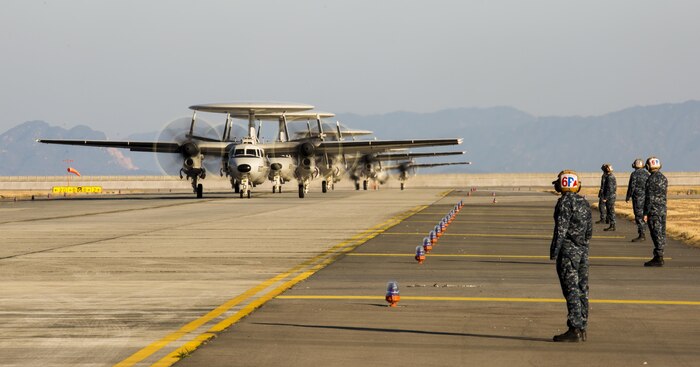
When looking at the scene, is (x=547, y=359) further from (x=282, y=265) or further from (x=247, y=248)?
(x=247, y=248)

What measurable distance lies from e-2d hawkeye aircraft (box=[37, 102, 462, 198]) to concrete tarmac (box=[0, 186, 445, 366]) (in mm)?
23031

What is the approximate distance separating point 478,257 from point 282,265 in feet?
14.2

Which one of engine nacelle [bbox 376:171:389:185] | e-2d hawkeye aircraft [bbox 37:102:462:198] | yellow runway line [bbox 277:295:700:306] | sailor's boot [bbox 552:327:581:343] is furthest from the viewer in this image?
engine nacelle [bbox 376:171:389:185]

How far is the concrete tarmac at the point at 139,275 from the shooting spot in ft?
38.1

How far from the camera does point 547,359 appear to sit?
10633mm

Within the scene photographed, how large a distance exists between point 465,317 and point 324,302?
7.47ft

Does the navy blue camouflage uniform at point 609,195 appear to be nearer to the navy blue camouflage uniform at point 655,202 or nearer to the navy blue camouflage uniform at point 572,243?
the navy blue camouflage uniform at point 655,202

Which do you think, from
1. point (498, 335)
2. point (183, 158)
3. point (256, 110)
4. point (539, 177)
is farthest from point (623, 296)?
point (539, 177)

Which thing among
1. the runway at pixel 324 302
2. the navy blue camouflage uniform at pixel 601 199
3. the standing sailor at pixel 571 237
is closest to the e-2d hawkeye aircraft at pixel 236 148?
the navy blue camouflage uniform at pixel 601 199

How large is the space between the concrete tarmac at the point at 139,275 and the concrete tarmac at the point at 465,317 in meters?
0.64

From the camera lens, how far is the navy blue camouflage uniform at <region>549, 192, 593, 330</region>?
12.1 meters

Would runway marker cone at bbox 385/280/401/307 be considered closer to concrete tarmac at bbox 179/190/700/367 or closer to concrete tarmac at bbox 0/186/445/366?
concrete tarmac at bbox 179/190/700/367

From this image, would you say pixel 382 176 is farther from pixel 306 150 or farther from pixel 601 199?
pixel 601 199

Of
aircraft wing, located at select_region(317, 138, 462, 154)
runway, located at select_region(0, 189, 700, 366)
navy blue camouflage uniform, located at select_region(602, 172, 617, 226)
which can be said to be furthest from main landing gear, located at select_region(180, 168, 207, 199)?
runway, located at select_region(0, 189, 700, 366)
